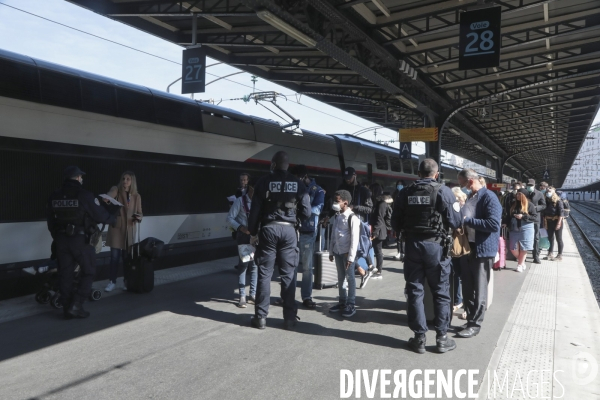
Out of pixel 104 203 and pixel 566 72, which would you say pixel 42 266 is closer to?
pixel 104 203

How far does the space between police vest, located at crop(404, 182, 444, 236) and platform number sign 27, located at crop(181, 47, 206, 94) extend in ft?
21.8

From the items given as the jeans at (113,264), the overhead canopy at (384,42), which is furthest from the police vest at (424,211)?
the overhead canopy at (384,42)

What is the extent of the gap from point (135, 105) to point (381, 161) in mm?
10987

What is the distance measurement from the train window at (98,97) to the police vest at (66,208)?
6.57 feet

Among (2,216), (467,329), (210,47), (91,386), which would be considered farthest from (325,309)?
(210,47)

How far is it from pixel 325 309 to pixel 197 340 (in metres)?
1.87

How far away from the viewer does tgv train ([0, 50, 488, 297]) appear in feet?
19.5

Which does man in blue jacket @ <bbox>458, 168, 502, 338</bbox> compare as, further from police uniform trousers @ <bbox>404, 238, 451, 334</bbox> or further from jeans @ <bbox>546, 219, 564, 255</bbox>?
jeans @ <bbox>546, 219, 564, 255</bbox>

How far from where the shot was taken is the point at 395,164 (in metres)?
18.5

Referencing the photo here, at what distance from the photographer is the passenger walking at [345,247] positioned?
18.4 feet

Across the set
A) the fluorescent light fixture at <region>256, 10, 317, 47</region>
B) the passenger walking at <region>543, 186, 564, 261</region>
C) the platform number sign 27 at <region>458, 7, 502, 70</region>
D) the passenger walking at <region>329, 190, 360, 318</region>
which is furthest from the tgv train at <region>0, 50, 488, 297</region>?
the passenger walking at <region>543, 186, 564, 261</region>

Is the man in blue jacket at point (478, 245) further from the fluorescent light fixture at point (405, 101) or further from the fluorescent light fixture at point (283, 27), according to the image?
the fluorescent light fixture at point (405, 101)

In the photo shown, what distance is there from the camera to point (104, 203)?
645 centimetres

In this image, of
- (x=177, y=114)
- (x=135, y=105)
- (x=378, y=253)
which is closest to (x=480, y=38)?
(x=378, y=253)
